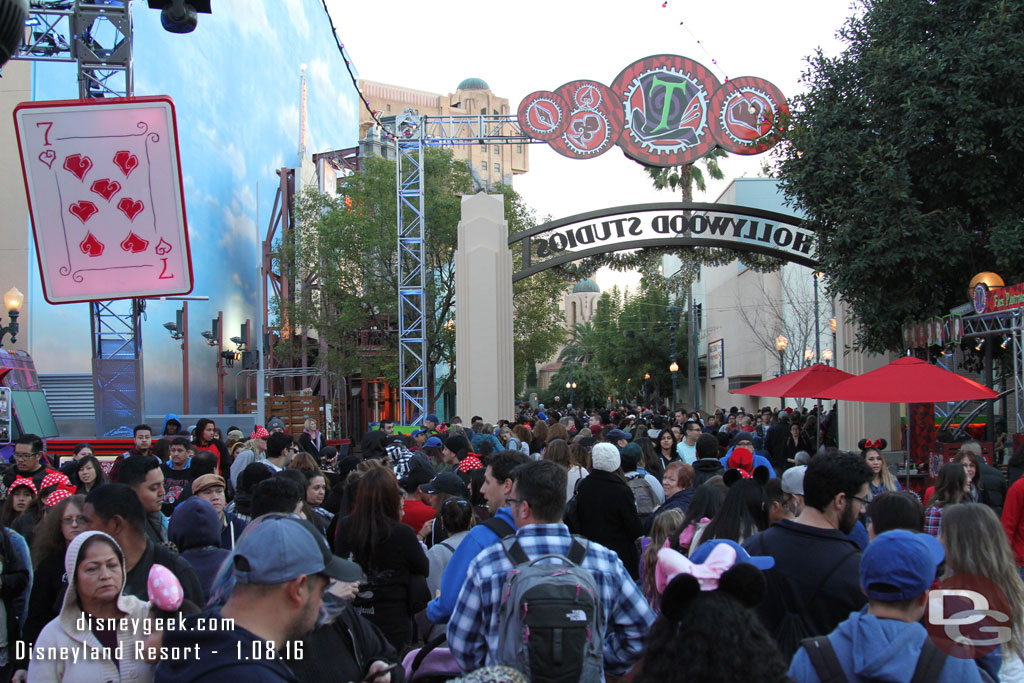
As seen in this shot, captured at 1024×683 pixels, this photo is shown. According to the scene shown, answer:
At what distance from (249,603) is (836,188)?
52.9 ft

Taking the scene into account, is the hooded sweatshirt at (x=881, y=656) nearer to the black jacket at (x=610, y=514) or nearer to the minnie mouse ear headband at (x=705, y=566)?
the minnie mouse ear headband at (x=705, y=566)

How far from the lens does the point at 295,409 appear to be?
97.5 ft

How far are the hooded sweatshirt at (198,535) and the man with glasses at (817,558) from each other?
8.41 feet

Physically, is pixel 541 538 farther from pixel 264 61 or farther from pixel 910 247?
pixel 264 61

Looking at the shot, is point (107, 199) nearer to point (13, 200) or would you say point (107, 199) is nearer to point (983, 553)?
point (983, 553)

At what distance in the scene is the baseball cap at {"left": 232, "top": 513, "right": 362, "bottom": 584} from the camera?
8.74 ft

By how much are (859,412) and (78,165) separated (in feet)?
51.6

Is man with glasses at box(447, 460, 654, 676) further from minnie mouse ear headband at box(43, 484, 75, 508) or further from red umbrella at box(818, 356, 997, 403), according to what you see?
red umbrella at box(818, 356, 997, 403)

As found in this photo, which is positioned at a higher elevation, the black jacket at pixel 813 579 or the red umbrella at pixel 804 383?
the red umbrella at pixel 804 383

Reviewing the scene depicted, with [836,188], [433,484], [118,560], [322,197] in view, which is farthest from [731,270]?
[118,560]

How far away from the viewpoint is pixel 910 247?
15555 millimetres

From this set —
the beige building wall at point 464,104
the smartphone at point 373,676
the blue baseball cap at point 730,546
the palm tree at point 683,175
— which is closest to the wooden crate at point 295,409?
the palm tree at point 683,175

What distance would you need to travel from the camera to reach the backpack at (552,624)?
3.37 meters

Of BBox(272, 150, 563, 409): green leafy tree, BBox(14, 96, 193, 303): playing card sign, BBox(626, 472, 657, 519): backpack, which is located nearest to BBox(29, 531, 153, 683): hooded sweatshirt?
BBox(626, 472, 657, 519): backpack
